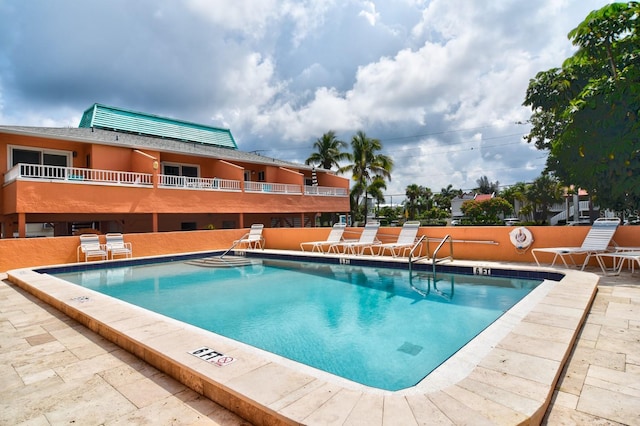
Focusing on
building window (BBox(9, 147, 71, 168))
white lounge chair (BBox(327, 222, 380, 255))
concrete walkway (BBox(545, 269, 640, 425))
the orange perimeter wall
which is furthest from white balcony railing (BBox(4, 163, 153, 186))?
concrete walkway (BBox(545, 269, 640, 425))

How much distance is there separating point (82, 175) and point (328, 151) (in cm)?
2217

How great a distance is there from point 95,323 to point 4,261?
9.27 m

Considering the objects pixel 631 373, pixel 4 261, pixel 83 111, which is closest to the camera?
pixel 631 373

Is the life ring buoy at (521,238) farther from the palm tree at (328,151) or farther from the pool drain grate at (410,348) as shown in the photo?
the palm tree at (328,151)

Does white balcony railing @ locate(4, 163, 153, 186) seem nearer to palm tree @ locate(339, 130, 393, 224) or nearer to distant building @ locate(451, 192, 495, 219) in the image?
palm tree @ locate(339, 130, 393, 224)

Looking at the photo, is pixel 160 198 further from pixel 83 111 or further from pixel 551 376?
pixel 551 376

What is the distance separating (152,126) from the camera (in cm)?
2352

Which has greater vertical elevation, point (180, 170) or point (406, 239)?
point (180, 170)

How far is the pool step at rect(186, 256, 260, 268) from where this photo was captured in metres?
12.5

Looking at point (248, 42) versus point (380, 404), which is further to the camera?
point (248, 42)

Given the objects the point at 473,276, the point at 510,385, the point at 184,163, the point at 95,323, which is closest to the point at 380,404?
the point at 510,385

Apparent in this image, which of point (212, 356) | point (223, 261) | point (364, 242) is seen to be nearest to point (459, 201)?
point (364, 242)

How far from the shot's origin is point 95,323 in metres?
4.50

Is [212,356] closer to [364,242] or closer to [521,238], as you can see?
[521,238]
